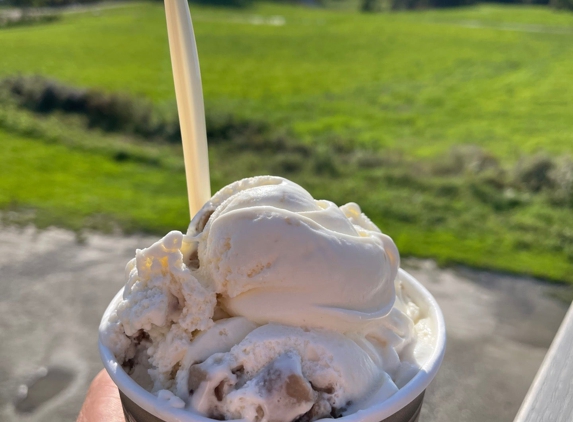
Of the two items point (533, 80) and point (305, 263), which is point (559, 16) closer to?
point (533, 80)

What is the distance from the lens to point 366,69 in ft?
24.3

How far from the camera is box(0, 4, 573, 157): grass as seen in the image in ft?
17.1

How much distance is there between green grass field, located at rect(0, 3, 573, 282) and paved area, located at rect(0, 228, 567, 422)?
0.21 meters

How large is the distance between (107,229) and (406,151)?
266 cm

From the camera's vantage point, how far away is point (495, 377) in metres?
2.17

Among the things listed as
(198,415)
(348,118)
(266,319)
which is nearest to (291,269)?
(266,319)

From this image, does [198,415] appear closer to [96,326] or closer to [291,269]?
[291,269]

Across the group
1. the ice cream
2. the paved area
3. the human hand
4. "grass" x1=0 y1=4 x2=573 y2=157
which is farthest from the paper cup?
"grass" x1=0 y1=4 x2=573 y2=157

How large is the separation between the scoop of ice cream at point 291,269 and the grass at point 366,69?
3.88m

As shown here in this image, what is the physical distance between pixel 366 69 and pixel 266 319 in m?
7.09

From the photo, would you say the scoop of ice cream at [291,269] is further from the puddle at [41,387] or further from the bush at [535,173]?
the bush at [535,173]

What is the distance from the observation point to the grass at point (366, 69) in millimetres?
5227

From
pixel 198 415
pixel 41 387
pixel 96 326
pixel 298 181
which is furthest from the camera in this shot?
pixel 298 181

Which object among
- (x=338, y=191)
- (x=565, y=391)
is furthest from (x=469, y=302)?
(x=565, y=391)
